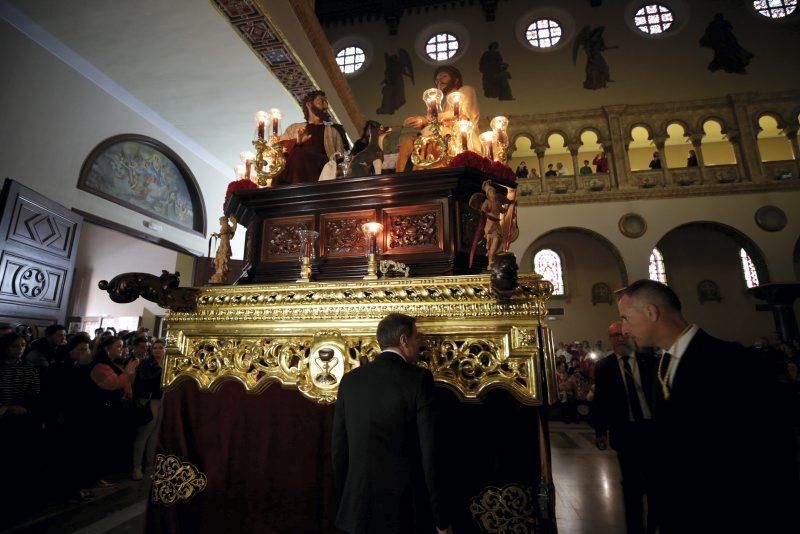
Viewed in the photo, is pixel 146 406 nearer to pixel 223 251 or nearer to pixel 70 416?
pixel 70 416

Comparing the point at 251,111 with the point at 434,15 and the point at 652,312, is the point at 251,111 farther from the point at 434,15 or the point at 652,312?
the point at 434,15

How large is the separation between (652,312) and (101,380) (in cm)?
525

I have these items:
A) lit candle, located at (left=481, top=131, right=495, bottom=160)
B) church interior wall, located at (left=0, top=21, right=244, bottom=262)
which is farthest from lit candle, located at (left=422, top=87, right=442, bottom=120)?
church interior wall, located at (left=0, top=21, right=244, bottom=262)

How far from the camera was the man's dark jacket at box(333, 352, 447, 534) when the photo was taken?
1.32m

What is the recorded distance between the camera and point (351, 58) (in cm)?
1848

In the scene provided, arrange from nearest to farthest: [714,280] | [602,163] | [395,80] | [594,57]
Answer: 1. [602,163]
2. [714,280]
3. [594,57]
4. [395,80]

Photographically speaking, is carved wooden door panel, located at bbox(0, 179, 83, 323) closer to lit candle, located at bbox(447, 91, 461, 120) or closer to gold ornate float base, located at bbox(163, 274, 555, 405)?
gold ornate float base, located at bbox(163, 274, 555, 405)

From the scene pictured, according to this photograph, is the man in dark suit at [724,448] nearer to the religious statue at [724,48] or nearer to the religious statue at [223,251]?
the religious statue at [223,251]

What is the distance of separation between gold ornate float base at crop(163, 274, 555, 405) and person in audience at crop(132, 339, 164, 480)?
383cm

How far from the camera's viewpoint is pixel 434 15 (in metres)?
18.0

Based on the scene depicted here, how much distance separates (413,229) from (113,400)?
172 inches

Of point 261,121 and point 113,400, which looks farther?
point 113,400

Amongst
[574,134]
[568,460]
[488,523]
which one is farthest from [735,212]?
[488,523]

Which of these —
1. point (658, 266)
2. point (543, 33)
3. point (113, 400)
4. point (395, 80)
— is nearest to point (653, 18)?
point (543, 33)
